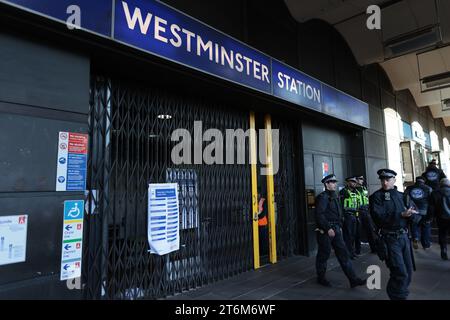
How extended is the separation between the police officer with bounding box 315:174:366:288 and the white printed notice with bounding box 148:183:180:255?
2187mm

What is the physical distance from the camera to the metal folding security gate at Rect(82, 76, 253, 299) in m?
3.85

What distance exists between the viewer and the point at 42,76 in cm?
314

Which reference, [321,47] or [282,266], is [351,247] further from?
[321,47]

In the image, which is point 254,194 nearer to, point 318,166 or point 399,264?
point 318,166

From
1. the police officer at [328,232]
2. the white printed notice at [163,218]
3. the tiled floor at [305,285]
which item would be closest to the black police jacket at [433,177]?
the tiled floor at [305,285]

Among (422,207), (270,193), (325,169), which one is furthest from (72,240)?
(422,207)

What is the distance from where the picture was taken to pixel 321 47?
788cm

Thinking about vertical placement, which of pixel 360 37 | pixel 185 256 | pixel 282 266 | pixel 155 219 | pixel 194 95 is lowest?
pixel 282 266

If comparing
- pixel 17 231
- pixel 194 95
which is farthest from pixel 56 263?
pixel 194 95

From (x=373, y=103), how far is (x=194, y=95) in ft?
23.4

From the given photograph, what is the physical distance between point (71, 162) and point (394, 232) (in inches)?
153

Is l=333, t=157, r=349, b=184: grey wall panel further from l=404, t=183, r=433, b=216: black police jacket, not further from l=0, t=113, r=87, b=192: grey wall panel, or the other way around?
l=0, t=113, r=87, b=192: grey wall panel

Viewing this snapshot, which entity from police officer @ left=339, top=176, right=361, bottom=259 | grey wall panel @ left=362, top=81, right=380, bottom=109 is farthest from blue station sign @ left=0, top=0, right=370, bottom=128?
grey wall panel @ left=362, top=81, right=380, bottom=109

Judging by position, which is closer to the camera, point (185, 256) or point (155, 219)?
point (155, 219)
